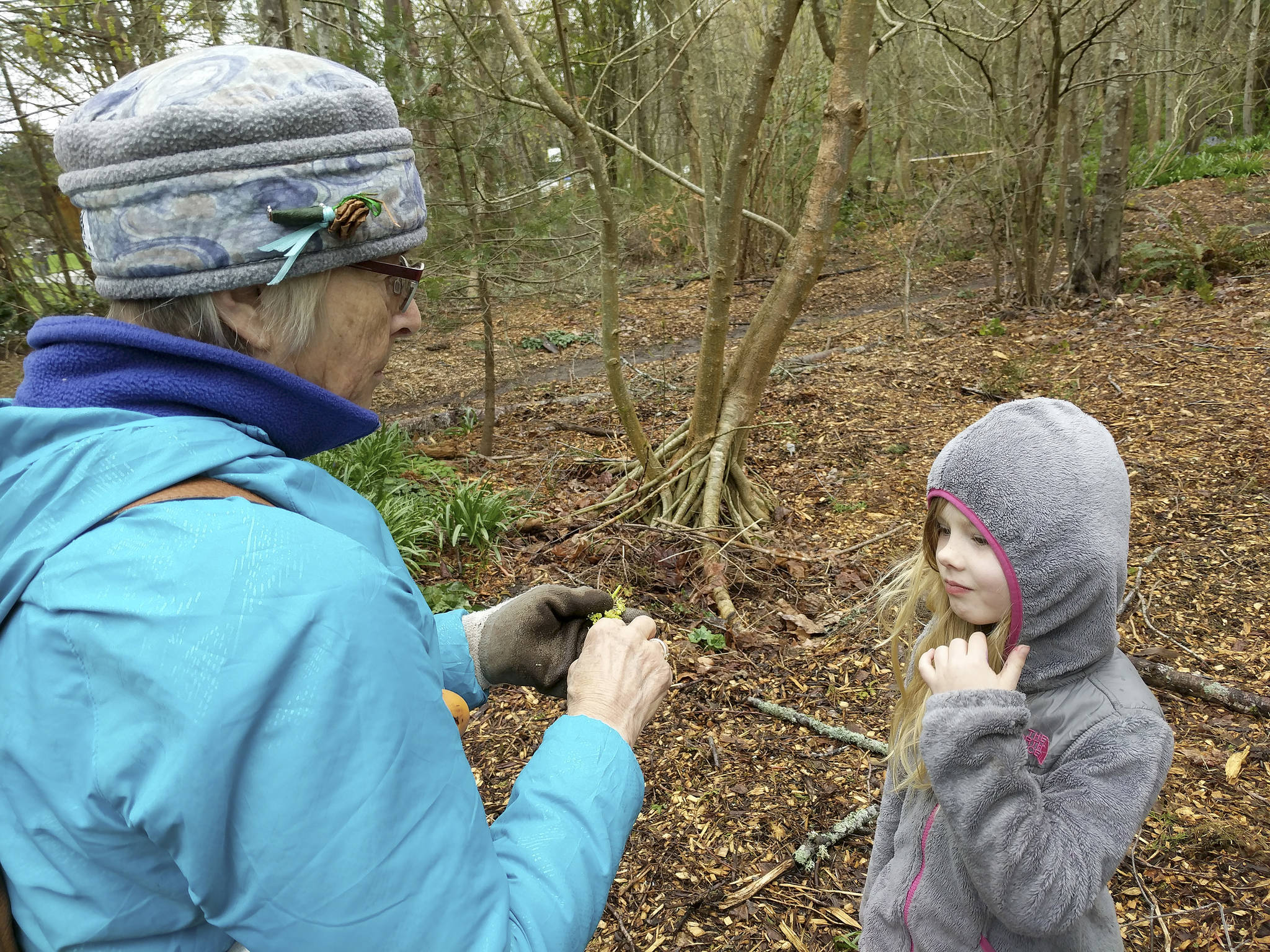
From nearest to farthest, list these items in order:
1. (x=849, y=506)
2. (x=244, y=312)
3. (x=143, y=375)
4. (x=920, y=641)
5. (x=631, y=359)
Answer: (x=143, y=375) < (x=244, y=312) < (x=920, y=641) < (x=849, y=506) < (x=631, y=359)

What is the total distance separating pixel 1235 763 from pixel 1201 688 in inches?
15.4

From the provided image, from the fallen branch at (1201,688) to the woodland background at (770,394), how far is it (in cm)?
2

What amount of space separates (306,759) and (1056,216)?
31.7 feet

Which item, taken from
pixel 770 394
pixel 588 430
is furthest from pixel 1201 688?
pixel 588 430

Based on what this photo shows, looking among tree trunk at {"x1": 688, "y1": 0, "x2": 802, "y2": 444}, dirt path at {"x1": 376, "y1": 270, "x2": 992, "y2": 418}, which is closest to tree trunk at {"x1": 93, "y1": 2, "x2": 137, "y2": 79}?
dirt path at {"x1": 376, "y1": 270, "x2": 992, "y2": 418}

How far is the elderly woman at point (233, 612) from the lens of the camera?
2.62 feet

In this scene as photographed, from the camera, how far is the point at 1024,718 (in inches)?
52.2

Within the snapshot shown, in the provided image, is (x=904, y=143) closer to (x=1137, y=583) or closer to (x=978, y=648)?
(x=1137, y=583)

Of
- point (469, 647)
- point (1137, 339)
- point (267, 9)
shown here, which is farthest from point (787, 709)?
point (267, 9)

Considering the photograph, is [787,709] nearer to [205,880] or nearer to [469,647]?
[469,647]

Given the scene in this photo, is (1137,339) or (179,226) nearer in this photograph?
(179,226)

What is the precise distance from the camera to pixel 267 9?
6.46 meters

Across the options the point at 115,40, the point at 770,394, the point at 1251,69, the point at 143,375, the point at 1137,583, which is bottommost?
the point at 1137,583

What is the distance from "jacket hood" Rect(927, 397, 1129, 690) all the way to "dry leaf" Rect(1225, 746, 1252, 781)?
5.98 feet
